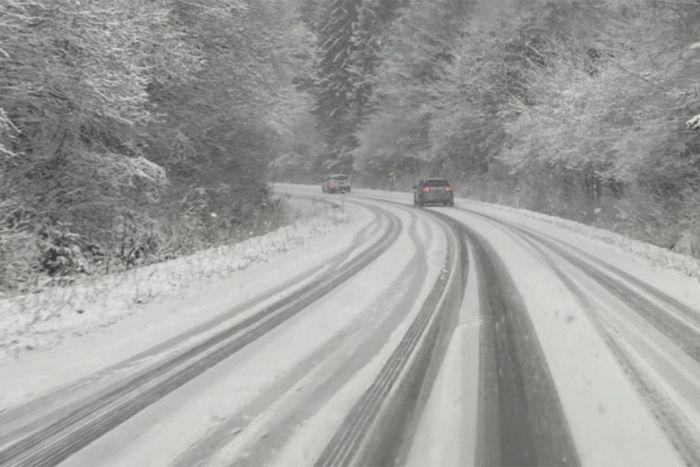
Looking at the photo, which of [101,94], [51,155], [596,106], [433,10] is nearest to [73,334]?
[101,94]

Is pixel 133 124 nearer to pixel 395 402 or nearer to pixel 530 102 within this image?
pixel 395 402

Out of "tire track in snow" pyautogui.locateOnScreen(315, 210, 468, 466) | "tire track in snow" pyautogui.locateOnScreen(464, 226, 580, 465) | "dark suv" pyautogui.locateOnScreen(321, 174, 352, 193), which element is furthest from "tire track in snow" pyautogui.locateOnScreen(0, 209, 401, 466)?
"dark suv" pyautogui.locateOnScreen(321, 174, 352, 193)

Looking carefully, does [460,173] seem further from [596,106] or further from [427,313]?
[427,313]

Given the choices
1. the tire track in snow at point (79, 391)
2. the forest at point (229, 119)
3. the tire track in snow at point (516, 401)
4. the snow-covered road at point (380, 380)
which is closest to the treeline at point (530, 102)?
the forest at point (229, 119)

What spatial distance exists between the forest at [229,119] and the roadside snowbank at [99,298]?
117 centimetres

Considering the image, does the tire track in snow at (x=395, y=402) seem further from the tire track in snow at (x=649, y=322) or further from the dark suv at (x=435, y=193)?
the dark suv at (x=435, y=193)

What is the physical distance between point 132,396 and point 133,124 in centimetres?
761

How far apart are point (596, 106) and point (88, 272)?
45.2ft

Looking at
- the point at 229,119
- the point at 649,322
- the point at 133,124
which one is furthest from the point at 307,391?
the point at 229,119

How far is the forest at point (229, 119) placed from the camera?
27.9 ft

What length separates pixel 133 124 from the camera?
10.2 metres

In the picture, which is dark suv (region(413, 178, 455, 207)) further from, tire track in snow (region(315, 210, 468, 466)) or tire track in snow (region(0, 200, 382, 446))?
tire track in snow (region(0, 200, 382, 446))

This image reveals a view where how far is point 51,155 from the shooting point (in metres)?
9.53

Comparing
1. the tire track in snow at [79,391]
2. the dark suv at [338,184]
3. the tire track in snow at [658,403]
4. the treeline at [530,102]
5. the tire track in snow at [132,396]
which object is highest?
the treeline at [530,102]
